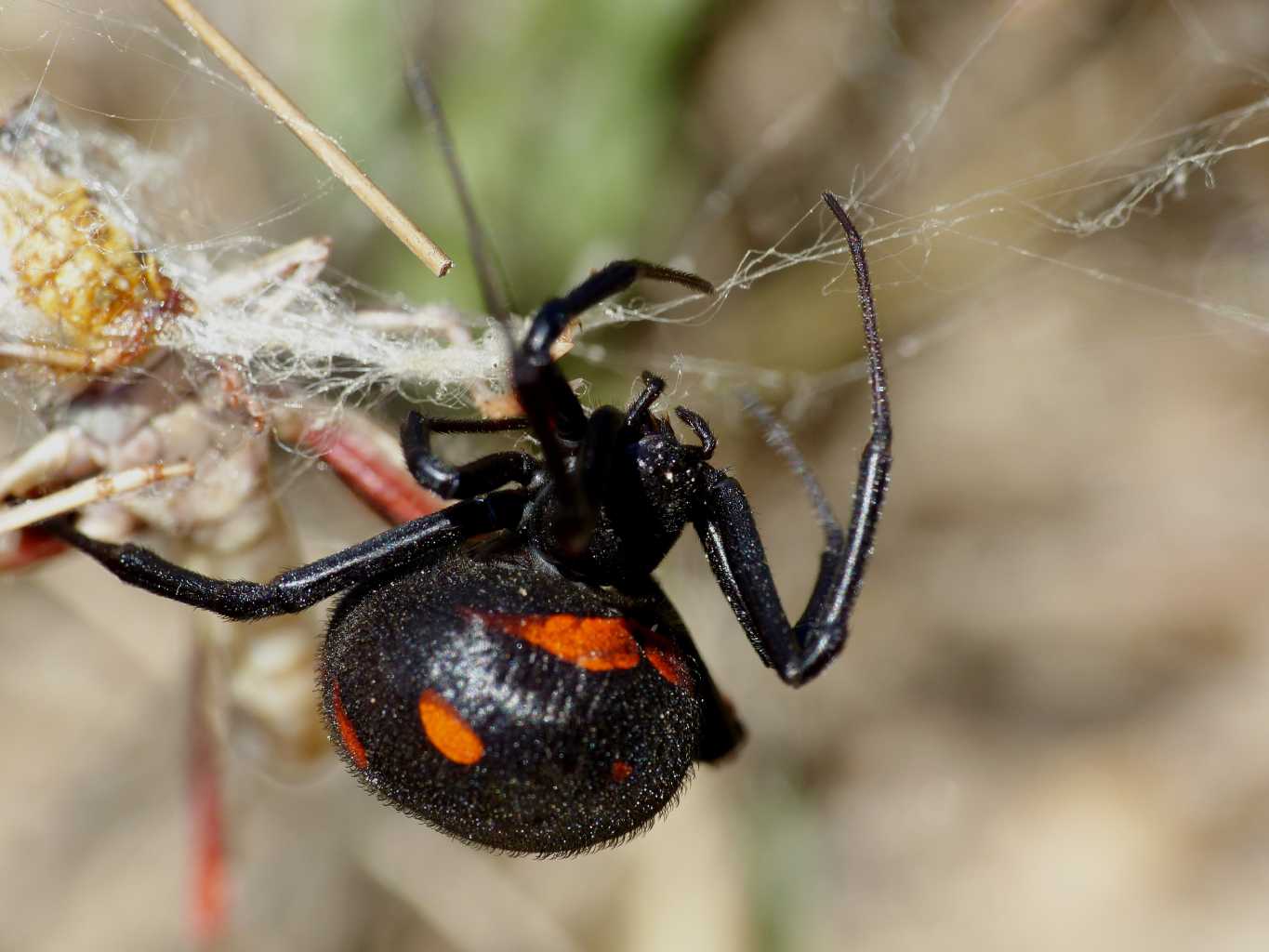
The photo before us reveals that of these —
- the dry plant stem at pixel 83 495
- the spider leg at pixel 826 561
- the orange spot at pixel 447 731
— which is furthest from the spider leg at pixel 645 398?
the dry plant stem at pixel 83 495

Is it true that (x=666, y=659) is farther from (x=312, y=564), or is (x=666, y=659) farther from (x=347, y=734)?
(x=312, y=564)

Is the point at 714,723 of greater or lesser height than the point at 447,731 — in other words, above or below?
below

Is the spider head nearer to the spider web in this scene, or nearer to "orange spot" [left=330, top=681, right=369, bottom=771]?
the spider web

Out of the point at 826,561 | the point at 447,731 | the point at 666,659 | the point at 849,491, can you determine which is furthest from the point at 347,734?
the point at 849,491

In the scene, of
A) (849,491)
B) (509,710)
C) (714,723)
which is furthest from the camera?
(849,491)

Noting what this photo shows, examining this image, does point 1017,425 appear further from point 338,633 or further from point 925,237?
point 338,633

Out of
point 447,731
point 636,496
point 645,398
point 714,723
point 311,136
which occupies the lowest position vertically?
point 714,723

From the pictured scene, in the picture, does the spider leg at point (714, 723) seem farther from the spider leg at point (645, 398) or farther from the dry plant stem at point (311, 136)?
the dry plant stem at point (311, 136)
